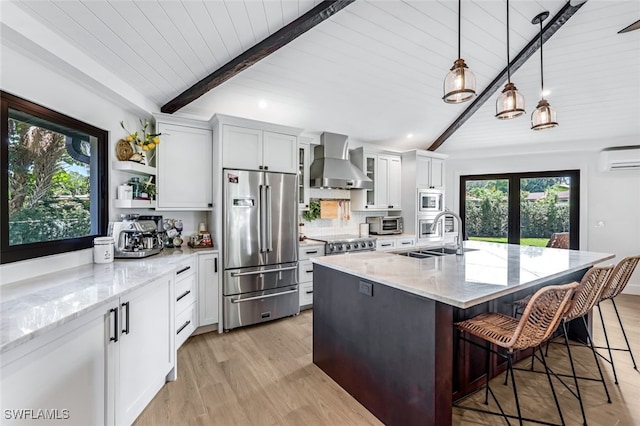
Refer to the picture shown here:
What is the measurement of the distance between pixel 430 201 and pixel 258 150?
3.36 m

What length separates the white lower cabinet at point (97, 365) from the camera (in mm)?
1126

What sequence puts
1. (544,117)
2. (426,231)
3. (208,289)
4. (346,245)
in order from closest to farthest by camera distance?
(544,117) < (208,289) < (346,245) < (426,231)

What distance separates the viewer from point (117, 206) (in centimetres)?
267

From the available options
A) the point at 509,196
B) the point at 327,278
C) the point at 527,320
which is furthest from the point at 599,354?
the point at 509,196

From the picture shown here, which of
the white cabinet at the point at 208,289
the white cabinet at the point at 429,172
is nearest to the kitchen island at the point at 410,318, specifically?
the white cabinet at the point at 208,289

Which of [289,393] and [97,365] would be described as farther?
[289,393]

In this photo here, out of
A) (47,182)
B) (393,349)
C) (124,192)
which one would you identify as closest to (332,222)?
(124,192)

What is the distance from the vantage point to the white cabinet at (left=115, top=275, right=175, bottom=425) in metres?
1.66

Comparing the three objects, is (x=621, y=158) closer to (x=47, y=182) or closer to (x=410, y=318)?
(x=410, y=318)

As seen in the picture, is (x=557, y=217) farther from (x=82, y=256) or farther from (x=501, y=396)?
(x=82, y=256)

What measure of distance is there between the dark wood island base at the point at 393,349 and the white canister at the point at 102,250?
1.72 meters

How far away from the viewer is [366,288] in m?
1.96

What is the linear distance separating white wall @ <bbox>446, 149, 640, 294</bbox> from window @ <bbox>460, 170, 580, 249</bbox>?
124 millimetres

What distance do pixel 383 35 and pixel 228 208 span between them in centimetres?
247
